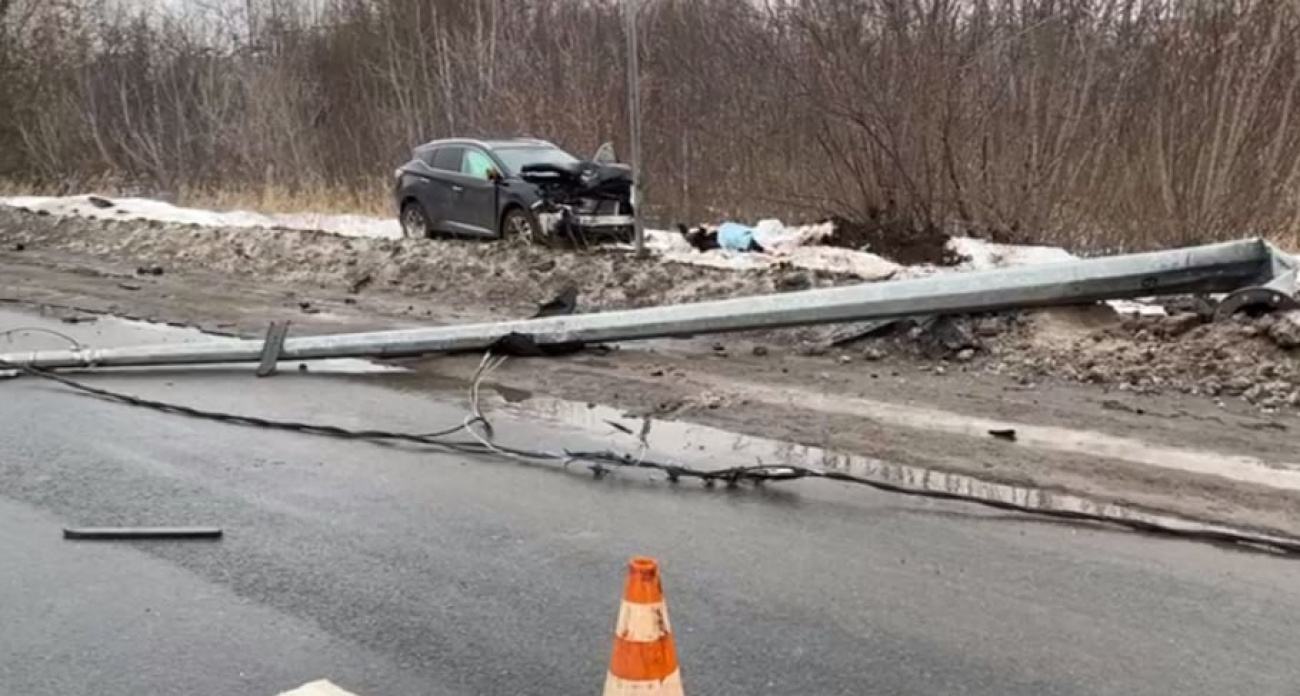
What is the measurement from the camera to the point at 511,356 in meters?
9.95

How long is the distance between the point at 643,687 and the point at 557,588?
1.82m

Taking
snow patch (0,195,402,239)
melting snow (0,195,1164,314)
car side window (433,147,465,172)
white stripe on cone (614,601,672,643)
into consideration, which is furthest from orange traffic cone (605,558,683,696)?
snow patch (0,195,402,239)

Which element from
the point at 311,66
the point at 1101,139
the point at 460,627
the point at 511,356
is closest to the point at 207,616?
the point at 460,627

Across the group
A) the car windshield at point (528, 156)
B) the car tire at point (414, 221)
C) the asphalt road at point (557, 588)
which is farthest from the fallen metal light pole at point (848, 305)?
the car tire at point (414, 221)

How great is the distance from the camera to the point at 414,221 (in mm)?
19000

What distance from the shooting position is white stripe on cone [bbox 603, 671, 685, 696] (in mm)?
2994

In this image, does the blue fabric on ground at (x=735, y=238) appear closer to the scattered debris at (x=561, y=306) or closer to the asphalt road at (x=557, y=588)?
the scattered debris at (x=561, y=306)

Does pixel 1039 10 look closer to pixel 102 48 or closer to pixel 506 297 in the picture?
pixel 506 297

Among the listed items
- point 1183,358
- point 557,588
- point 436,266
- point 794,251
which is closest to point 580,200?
point 436,266

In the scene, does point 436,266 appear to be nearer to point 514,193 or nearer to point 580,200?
point 514,193

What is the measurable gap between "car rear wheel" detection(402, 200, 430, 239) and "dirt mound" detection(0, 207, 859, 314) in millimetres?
1252

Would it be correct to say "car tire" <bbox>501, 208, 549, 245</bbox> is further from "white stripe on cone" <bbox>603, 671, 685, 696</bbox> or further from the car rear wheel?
"white stripe on cone" <bbox>603, 671, 685, 696</bbox>

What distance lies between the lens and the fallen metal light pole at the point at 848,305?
848 cm

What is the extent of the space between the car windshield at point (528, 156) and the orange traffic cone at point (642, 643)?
14612 mm
